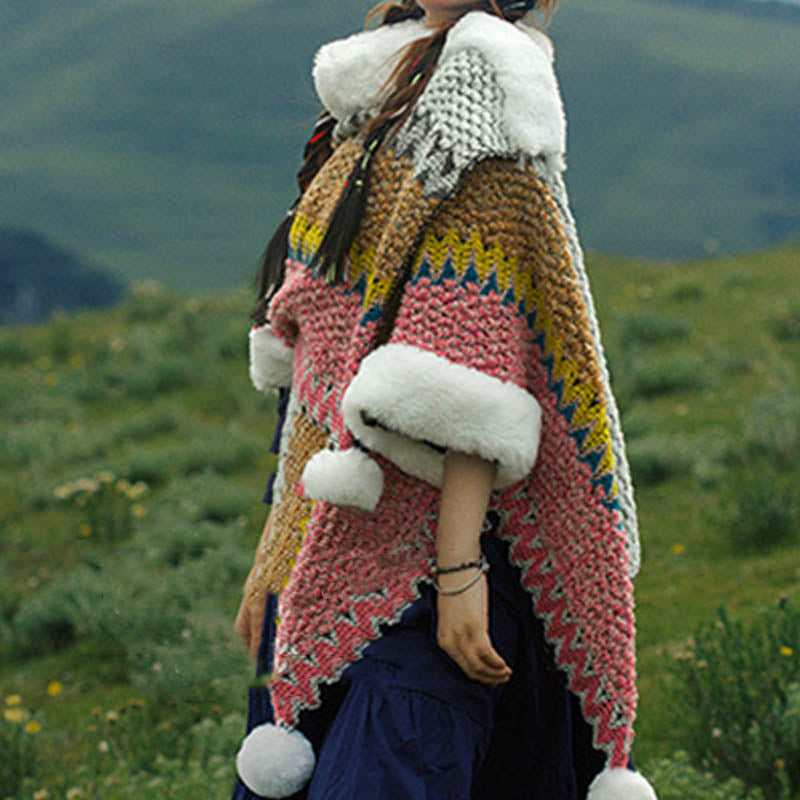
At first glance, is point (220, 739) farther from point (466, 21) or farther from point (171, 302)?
point (171, 302)

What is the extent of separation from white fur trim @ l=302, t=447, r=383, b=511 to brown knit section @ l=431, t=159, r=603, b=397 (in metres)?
0.35

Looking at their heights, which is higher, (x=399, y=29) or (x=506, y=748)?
(x=399, y=29)

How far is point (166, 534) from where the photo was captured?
5.62 metres

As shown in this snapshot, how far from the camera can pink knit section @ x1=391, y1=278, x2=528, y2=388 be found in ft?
5.53

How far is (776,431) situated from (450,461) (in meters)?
4.60

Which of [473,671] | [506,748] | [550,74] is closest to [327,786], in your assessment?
[473,671]

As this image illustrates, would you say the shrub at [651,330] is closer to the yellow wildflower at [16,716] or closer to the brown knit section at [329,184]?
the yellow wildflower at [16,716]

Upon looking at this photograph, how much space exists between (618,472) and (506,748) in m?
0.50

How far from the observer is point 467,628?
5.49ft

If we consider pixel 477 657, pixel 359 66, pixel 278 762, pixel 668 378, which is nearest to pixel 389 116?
pixel 359 66

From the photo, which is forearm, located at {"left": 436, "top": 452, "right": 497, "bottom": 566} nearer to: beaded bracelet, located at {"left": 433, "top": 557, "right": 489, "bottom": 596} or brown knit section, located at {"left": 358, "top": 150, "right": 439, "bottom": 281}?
beaded bracelet, located at {"left": 433, "top": 557, "right": 489, "bottom": 596}

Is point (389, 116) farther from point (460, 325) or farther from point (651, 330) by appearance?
point (651, 330)

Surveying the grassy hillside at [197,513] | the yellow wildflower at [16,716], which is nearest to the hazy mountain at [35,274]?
the grassy hillside at [197,513]

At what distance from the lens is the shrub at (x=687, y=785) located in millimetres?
2764
